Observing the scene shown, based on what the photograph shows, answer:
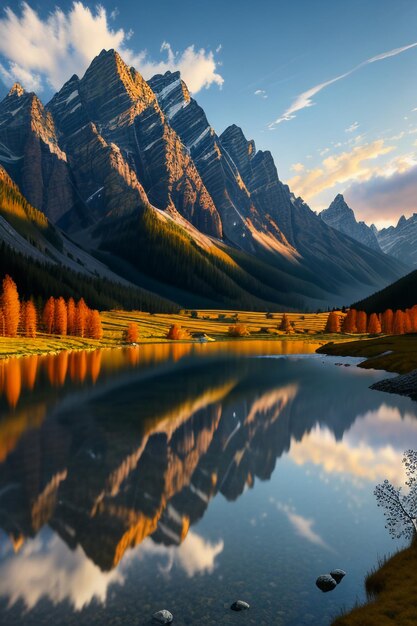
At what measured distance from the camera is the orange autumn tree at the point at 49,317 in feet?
519

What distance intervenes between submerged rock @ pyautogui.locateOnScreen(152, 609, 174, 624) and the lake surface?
36 centimetres

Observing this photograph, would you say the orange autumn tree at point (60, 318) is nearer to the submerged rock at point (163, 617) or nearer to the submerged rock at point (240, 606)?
the submerged rock at point (163, 617)

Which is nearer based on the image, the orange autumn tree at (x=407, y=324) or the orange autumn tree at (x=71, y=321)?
the orange autumn tree at (x=71, y=321)

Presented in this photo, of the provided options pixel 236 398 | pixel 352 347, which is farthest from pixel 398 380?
pixel 352 347

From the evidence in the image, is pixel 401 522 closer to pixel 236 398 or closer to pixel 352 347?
pixel 236 398

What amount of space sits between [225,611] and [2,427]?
1283 inches

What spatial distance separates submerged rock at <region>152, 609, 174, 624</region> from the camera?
14.1m

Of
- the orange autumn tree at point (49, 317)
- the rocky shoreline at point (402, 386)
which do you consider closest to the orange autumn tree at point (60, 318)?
the orange autumn tree at point (49, 317)

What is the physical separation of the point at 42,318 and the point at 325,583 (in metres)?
161

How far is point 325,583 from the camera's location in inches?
650

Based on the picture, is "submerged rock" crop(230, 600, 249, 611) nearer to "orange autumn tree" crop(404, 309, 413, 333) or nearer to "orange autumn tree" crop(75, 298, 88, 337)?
"orange autumn tree" crop(75, 298, 88, 337)

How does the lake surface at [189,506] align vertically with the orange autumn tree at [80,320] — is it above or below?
below

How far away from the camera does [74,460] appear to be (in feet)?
106

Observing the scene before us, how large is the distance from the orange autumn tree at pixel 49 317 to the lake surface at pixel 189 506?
107m
